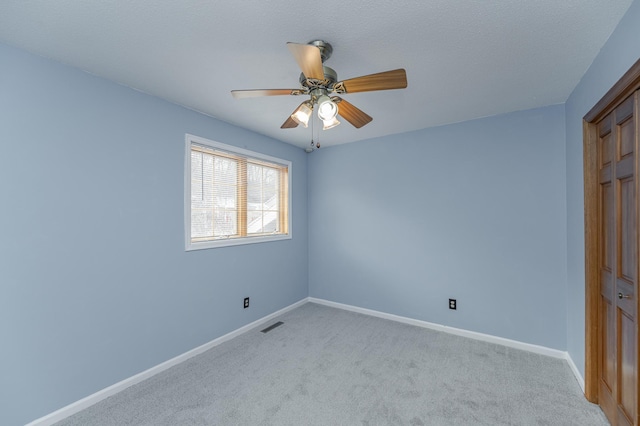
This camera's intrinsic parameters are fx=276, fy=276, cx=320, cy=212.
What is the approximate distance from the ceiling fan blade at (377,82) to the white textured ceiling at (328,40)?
0.94ft

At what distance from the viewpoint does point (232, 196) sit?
10.5ft

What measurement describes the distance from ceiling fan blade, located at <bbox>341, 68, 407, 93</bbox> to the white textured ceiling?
0.29m

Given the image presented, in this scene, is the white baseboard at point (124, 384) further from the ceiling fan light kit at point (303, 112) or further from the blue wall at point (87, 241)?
the ceiling fan light kit at point (303, 112)

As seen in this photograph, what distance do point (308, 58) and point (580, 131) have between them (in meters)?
2.24

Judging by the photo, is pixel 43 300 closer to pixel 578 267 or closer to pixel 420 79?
pixel 420 79

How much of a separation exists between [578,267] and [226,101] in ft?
10.8

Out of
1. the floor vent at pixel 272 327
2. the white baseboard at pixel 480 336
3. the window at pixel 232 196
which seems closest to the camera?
the white baseboard at pixel 480 336

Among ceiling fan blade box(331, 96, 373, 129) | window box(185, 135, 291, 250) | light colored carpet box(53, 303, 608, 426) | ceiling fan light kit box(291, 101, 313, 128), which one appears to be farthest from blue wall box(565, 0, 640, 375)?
window box(185, 135, 291, 250)

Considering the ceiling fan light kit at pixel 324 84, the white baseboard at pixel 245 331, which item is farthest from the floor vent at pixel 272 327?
the ceiling fan light kit at pixel 324 84

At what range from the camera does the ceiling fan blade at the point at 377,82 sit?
146 centimetres

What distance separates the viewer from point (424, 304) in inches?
130

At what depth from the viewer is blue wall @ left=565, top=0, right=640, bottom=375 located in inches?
56.3

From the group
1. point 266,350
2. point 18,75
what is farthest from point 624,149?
point 18,75

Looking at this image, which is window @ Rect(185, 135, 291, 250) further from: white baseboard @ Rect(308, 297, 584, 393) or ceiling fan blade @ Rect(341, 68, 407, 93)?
ceiling fan blade @ Rect(341, 68, 407, 93)
